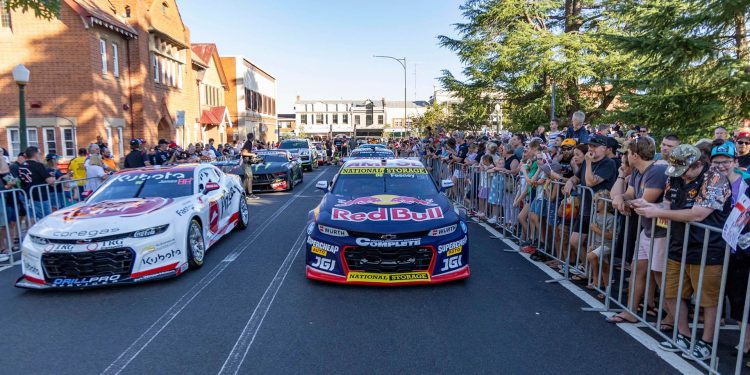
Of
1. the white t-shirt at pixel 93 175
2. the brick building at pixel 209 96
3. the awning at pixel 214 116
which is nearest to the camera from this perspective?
the white t-shirt at pixel 93 175

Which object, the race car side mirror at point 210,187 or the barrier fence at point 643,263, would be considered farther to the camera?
the race car side mirror at point 210,187

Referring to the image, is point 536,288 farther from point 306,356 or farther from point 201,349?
point 201,349

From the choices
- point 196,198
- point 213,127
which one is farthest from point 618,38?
point 213,127

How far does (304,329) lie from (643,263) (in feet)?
10.8

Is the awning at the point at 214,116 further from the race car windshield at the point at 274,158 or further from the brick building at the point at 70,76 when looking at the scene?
the race car windshield at the point at 274,158

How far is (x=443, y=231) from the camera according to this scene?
18.8 feet

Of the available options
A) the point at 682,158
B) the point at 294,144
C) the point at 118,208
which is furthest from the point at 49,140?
the point at 682,158

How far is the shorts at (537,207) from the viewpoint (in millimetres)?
6939

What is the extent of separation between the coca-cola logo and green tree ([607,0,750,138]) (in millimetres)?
10242

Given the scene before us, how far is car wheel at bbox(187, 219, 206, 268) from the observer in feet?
21.2

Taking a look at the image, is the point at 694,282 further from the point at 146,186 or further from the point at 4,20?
the point at 4,20

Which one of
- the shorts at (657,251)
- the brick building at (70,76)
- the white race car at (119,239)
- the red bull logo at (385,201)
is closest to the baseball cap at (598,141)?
the shorts at (657,251)

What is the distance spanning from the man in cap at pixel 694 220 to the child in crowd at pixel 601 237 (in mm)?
1023

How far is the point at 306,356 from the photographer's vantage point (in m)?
4.02
